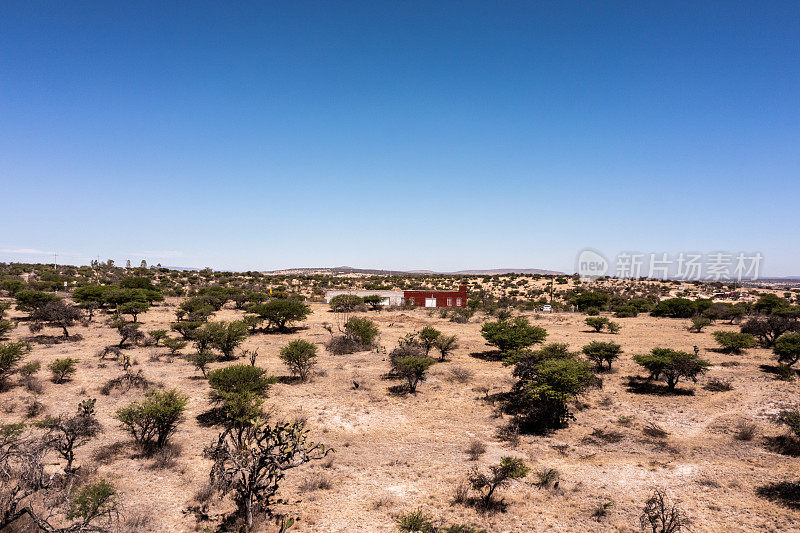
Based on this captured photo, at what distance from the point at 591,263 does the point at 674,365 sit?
38772 mm

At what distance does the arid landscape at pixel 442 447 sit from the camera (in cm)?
880

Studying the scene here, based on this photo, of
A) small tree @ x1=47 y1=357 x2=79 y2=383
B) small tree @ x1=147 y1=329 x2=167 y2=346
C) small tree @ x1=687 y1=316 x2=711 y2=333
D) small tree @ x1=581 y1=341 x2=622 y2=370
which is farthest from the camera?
small tree @ x1=687 y1=316 x2=711 y2=333

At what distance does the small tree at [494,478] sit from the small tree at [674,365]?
12.2 metres

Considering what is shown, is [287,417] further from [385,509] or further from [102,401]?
[102,401]

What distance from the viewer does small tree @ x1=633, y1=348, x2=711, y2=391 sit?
1723cm

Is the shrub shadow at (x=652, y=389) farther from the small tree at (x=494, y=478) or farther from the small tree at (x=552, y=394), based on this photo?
the small tree at (x=494, y=478)

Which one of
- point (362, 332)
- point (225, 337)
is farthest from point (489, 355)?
point (225, 337)

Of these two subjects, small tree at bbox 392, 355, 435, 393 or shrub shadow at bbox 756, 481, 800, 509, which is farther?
small tree at bbox 392, 355, 435, 393

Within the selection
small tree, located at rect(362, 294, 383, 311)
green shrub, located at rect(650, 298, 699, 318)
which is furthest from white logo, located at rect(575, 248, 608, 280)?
small tree, located at rect(362, 294, 383, 311)

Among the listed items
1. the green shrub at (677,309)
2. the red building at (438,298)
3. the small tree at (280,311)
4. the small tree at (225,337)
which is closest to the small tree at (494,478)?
the small tree at (225,337)

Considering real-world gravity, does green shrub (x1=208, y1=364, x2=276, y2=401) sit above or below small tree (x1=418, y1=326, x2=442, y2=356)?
below

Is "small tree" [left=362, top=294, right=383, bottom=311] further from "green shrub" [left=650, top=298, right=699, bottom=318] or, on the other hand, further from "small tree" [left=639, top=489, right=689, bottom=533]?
"small tree" [left=639, top=489, right=689, bottom=533]

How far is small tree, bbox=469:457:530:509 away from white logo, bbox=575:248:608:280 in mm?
46007

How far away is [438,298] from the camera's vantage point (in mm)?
51750
